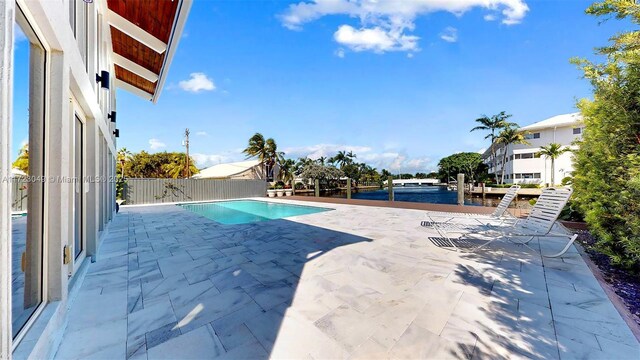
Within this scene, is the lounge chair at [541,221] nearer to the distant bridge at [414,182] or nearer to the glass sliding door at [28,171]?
the glass sliding door at [28,171]

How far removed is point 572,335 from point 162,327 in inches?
135

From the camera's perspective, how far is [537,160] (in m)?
29.2

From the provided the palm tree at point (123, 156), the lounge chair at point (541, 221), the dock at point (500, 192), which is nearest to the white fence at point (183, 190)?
the lounge chair at point (541, 221)

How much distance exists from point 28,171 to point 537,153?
37971 millimetres

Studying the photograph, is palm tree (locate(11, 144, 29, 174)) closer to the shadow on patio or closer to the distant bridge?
the shadow on patio

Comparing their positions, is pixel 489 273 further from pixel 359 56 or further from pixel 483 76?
pixel 359 56

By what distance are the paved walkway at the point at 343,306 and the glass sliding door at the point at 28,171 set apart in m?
0.51

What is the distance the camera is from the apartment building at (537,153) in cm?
2703

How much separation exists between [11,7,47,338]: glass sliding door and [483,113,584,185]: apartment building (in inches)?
1479

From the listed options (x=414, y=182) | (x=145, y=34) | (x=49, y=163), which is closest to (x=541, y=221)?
(x=49, y=163)

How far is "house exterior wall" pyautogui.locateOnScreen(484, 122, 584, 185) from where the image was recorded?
2705 centimetres

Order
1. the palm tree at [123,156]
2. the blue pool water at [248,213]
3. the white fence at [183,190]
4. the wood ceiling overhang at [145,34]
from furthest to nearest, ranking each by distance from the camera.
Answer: the palm tree at [123,156], the white fence at [183,190], the blue pool water at [248,213], the wood ceiling overhang at [145,34]

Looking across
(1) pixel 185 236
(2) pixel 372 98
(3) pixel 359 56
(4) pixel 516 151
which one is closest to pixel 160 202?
(1) pixel 185 236

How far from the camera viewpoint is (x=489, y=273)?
3.21m
